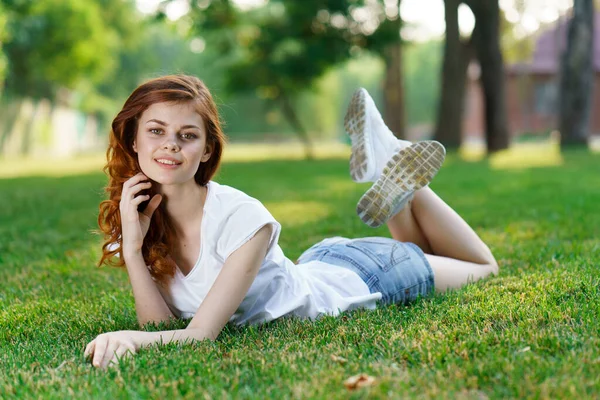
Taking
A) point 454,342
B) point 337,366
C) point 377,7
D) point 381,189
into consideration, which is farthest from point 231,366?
point 377,7

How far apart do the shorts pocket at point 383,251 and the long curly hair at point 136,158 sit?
36.8 inches

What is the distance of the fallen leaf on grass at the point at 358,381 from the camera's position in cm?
228

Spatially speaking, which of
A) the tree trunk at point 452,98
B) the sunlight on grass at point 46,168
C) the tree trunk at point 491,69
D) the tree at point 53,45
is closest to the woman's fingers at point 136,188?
the sunlight on grass at point 46,168

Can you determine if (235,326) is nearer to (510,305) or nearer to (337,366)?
(337,366)

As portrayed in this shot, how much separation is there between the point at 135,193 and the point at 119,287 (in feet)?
5.07

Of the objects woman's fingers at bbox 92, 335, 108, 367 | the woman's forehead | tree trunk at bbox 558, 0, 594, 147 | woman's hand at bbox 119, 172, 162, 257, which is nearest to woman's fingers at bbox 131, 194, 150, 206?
woman's hand at bbox 119, 172, 162, 257

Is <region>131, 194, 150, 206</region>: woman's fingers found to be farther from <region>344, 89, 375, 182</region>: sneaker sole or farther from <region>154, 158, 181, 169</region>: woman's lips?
<region>344, 89, 375, 182</region>: sneaker sole

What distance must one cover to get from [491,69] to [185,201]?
16.2m

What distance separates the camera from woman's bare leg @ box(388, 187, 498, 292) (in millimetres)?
3977

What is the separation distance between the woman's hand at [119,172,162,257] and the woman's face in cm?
8

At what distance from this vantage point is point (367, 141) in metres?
4.28

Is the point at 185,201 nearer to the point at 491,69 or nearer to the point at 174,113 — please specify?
the point at 174,113

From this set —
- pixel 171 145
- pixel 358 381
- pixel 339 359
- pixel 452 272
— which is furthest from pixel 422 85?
pixel 358 381

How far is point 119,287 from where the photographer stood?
175 inches
